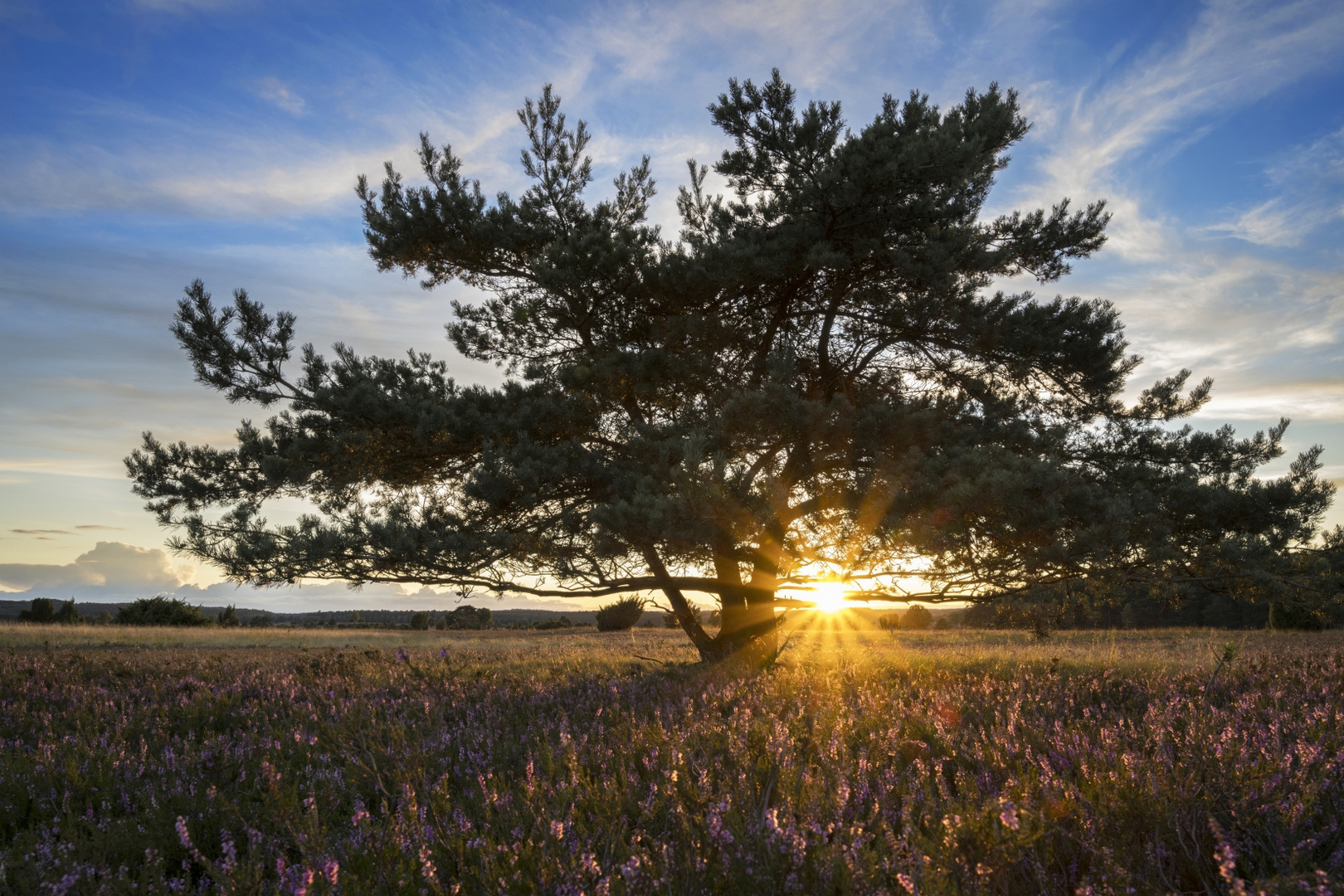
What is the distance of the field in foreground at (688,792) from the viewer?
6.48ft

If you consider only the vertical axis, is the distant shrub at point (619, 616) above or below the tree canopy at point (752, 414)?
below

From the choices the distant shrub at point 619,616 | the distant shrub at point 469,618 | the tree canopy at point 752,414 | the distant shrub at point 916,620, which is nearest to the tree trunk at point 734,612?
the tree canopy at point 752,414

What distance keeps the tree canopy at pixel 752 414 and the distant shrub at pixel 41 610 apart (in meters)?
37.2

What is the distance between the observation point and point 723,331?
1120cm

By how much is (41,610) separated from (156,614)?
470 inches

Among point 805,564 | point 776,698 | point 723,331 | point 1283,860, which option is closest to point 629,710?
→ point 776,698

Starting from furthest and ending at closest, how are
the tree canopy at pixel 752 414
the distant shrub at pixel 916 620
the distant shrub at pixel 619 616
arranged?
1. the distant shrub at pixel 916 620
2. the distant shrub at pixel 619 616
3. the tree canopy at pixel 752 414

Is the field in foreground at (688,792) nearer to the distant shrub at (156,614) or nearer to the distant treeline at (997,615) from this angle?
the distant treeline at (997,615)

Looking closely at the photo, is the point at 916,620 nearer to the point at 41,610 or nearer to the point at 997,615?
the point at 997,615

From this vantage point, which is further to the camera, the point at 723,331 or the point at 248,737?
the point at 723,331

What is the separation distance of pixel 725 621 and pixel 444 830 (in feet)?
30.9

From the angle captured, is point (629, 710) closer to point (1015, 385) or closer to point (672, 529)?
point (672, 529)

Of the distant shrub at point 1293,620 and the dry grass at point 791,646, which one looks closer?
the dry grass at point 791,646

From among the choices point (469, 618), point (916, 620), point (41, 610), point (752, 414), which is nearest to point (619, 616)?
point (469, 618)
